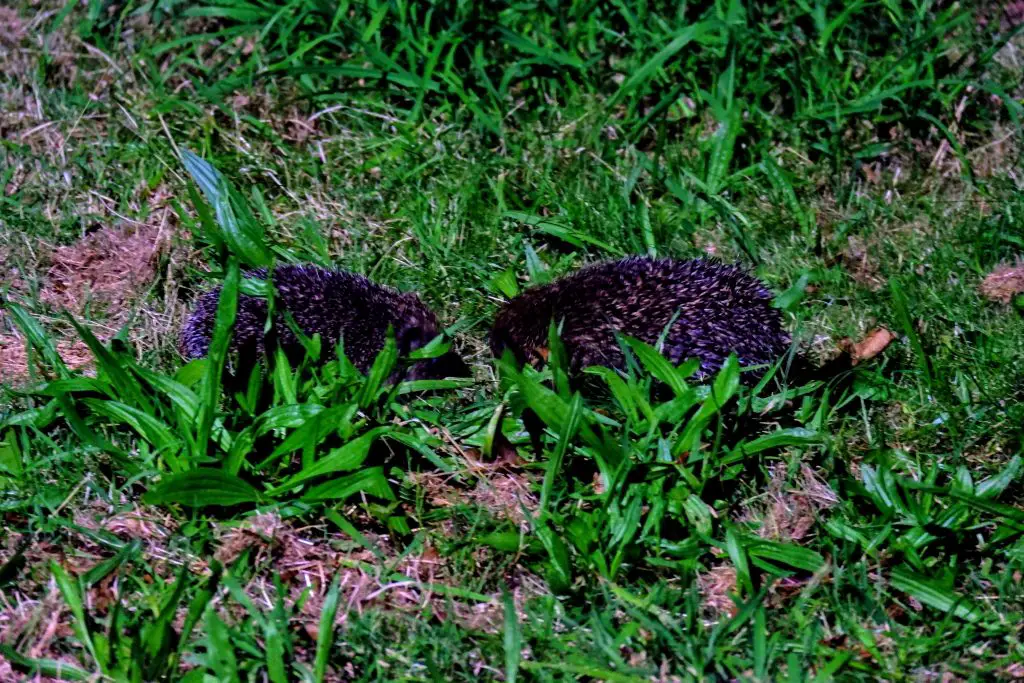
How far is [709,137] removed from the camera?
6.00m

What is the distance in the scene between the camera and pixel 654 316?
15.1ft

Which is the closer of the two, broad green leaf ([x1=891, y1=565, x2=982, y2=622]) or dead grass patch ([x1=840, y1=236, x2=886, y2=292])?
broad green leaf ([x1=891, y1=565, x2=982, y2=622])

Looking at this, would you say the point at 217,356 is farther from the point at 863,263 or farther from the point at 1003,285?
the point at 1003,285

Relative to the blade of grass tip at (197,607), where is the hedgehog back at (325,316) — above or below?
above

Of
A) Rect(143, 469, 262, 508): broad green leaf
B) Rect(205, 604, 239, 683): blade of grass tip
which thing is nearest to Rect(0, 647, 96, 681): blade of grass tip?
Rect(205, 604, 239, 683): blade of grass tip

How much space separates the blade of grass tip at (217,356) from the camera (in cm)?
389

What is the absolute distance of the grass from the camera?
142 inches


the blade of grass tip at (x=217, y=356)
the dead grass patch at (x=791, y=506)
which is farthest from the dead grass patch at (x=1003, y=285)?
the blade of grass tip at (x=217, y=356)

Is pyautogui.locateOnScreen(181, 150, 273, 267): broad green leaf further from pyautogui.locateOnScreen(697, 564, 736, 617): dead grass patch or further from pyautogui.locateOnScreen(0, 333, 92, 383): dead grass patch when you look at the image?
pyautogui.locateOnScreen(697, 564, 736, 617): dead grass patch

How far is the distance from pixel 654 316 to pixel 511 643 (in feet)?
5.42

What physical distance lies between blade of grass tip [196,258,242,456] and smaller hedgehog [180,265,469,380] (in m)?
0.51

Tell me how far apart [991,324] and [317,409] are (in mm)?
2963

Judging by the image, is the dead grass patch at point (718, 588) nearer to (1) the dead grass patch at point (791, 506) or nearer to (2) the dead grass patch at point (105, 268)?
(1) the dead grass patch at point (791, 506)

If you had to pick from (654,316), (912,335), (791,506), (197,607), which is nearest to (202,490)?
(197,607)
